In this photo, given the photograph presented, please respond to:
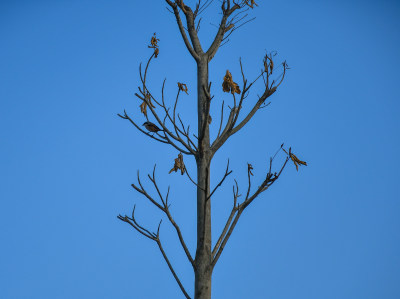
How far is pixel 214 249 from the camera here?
291 cm

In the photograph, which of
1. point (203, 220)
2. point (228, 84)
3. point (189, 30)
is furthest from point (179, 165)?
point (189, 30)

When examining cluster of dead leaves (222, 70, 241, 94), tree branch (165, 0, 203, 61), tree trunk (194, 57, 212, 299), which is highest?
tree branch (165, 0, 203, 61)

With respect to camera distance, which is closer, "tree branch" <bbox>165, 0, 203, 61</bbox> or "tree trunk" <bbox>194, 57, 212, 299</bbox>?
"tree trunk" <bbox>194, 57, 212, 299</bbox>

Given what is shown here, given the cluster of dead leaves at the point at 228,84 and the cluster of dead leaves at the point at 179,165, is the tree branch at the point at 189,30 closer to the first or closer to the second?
the cluster of dead leaves at the point at 228,84

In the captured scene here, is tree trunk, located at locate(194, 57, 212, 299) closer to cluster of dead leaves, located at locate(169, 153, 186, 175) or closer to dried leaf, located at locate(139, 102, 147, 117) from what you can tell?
cluster of dead leaves, located at locate(169, 153, 186, 175)

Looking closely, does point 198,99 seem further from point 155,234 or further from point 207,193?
point 155,234

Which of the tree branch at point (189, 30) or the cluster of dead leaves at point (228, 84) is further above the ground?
the tree branch at point (189, 30)

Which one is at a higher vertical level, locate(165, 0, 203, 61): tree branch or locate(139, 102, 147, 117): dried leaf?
locate(165, 0, 203, 61): tree branch

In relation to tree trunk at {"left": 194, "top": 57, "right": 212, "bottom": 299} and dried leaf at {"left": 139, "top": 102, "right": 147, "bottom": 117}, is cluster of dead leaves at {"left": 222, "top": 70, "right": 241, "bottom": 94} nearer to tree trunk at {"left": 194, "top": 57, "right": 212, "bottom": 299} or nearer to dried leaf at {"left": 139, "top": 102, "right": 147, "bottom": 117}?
tree trunk at {"left": 194, "top": 57, "right": 212, "bottom": 299}

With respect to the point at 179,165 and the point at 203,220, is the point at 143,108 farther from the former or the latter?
the point at 203,220

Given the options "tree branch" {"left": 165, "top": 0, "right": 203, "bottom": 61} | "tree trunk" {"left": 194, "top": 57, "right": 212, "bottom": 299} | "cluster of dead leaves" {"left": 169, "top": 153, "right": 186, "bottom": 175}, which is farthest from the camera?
"tree branch" {"left": 165, "top": 0, "right": 203, "bottom": 61}

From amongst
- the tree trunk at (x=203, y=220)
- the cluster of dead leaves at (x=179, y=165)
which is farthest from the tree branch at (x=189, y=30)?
the cluster of dead leaves at (x=179, y=165)

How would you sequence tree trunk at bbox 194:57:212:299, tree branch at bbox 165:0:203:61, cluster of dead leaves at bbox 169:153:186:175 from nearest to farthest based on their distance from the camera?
tree trunk at bbox 194:57:212:299 → cluster of dead leaves at bbox 169:153:186:175 → tree branch at bbox 165:0:203:61

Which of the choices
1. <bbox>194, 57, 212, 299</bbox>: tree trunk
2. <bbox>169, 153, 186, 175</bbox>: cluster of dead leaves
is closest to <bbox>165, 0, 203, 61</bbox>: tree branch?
<bbox>194, 57, 212, 299</bbox>: tree trunk
